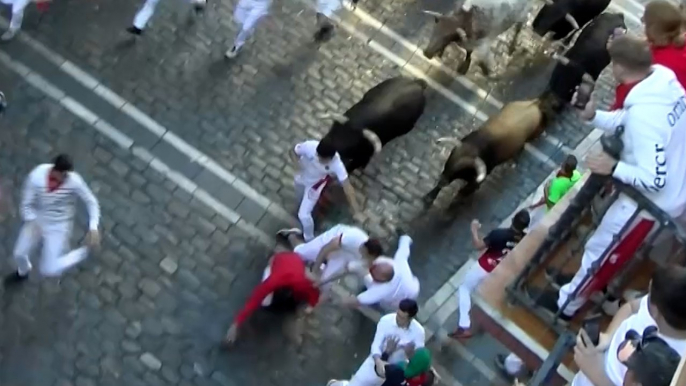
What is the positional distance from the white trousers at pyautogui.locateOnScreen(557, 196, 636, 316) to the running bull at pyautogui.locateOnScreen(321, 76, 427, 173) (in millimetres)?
3981

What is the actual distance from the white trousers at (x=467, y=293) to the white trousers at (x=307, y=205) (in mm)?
1851

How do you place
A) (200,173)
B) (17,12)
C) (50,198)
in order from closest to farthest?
1. (50,198)
2. (200,173)
3. (17,12)

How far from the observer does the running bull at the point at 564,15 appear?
13.7 meters

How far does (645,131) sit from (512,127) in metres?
5.61

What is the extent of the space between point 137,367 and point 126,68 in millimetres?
4212

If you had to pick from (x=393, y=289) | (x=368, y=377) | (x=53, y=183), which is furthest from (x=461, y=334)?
(x=53, y=183)

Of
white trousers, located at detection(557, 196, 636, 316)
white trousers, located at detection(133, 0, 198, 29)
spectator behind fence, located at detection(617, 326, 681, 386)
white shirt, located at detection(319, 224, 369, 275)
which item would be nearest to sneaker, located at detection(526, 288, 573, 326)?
white trousers, located at detection(557, 196, 636, 316)

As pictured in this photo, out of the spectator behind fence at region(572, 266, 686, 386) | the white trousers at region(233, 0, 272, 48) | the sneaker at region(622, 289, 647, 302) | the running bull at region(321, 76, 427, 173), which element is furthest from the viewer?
the white trousers at region(233, 0, 272, 48)

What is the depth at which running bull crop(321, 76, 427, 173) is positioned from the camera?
11203 mm

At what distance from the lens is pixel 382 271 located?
9328 mm

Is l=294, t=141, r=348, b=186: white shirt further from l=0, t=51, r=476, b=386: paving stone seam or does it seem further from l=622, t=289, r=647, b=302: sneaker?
l=622, t=289, r=647, b=302: sneaker

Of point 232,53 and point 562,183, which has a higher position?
point 562,183

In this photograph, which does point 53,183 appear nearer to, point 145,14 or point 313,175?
point 313,175

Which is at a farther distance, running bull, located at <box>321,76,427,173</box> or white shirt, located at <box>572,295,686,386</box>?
running bull, located at <box>321,76,427,173</box>
